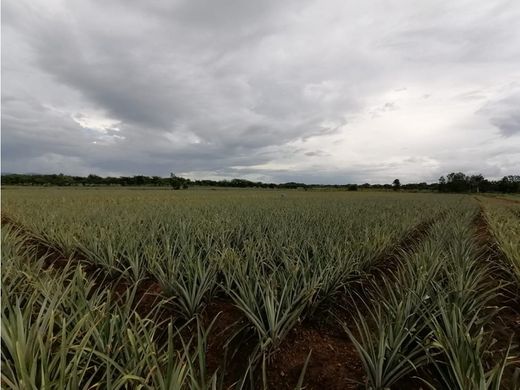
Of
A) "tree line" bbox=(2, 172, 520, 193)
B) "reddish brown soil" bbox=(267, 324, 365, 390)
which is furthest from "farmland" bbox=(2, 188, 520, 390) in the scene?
"tree line" bbox=(2, 172, 520, 193)

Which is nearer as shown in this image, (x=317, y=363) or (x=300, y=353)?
(x=317, y=363)

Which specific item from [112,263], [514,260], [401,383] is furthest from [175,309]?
[514,260]

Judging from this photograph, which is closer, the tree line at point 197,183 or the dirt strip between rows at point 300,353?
the dirt strip between rows at point 300,353

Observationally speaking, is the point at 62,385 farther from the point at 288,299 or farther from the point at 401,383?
the point at 401,383

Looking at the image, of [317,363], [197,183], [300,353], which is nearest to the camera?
[317,363]

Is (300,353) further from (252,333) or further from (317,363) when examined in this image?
(252,333)

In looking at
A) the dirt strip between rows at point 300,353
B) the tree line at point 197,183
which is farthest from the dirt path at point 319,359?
the tree line at point 197,183

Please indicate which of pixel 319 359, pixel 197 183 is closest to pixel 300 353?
pixel 319 359

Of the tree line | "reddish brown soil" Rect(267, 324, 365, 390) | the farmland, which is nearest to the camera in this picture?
the farmland

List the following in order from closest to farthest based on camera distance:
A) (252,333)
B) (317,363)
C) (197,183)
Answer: (317,363) → (252,333) → (197,183)

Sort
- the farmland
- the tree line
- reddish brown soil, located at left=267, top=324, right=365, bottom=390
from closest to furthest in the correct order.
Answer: the farmland < reddish brown soil, located at left=267, top=324, right=365, bottom=390 < the tree line

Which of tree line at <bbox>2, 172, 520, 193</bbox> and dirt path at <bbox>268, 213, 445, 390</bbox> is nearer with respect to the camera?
dirt path at <bbox>268, 213, 445, 390</bbox>

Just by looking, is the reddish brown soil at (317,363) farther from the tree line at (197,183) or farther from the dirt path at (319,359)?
the tree line at (197,183)

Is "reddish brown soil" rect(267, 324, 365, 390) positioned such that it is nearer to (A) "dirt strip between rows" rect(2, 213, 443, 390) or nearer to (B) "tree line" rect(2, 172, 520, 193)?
(A) "dirt strip between rows" rect(2, 213, 443, 390)
